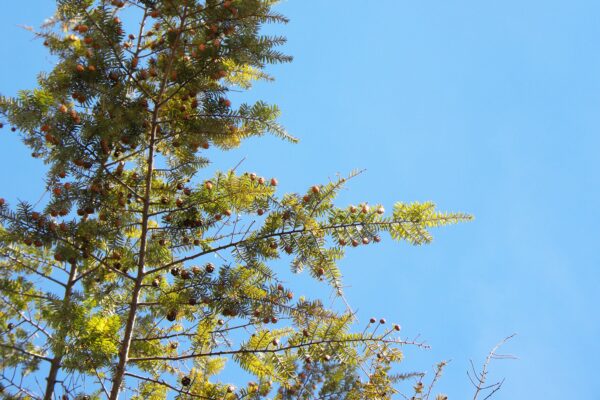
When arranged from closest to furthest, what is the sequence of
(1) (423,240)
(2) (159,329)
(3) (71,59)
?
(1) (423,240) → (3) (71,59) → (2) (159,329)

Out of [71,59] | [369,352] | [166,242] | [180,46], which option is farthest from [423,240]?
[71,59]

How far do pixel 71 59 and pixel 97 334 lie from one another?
2216 mm

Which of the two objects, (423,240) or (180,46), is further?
(180,46)

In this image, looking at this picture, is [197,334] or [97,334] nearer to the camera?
[97,334]

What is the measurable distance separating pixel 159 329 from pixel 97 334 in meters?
1.08

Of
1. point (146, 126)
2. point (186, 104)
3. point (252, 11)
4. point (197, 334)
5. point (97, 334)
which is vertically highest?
point (252, 11)

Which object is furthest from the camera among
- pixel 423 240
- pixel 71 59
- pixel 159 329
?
pixel 159 329

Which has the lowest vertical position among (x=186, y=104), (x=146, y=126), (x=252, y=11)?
(x=146, y=126)

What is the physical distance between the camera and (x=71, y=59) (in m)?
5.02

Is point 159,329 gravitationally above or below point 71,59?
below

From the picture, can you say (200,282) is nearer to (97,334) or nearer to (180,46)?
(97,334)

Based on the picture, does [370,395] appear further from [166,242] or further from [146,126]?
[146,126]

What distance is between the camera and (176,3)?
491 cm

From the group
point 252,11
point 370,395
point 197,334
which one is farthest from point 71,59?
point 370,395
